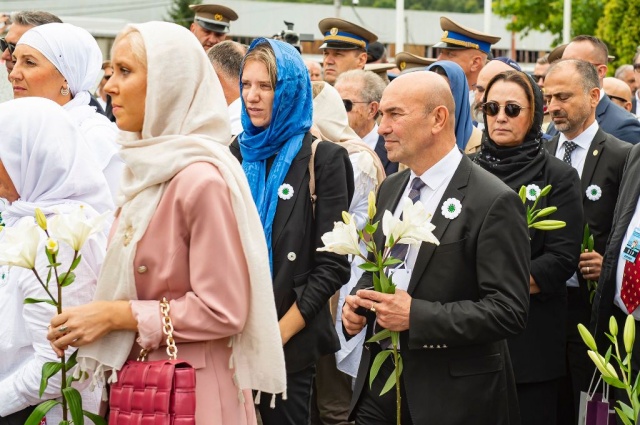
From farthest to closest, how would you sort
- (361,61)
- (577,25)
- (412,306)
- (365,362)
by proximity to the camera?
(577,25) → (361,61) → (365,362) → (412,306)

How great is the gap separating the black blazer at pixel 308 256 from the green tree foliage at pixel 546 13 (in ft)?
95.9

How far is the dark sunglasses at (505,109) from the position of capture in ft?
19.1

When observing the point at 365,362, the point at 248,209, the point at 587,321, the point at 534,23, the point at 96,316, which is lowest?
the point at 534,23

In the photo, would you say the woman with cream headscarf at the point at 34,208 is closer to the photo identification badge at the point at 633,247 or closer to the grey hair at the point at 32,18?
the photo identification badge at the point at 633,247

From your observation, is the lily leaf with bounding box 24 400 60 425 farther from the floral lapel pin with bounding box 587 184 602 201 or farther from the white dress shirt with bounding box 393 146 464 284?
the floral lapel pin with bounding box 587 184 602 201

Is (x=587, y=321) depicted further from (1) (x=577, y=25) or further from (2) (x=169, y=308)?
(1) (x=577, y=25)

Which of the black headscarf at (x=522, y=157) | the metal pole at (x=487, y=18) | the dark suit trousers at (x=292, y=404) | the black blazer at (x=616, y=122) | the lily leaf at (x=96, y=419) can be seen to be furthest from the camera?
the metal pole at (x=487, y=18)

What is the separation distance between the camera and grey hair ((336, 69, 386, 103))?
802 cm

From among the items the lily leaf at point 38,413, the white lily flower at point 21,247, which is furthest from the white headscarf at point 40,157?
the lily leaf at point 38,413

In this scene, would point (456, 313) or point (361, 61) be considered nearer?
point (456, 313)

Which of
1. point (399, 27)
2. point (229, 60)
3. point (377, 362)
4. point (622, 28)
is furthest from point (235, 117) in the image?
point (622, 28)

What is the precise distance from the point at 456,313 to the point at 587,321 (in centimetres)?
222

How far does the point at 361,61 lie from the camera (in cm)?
995

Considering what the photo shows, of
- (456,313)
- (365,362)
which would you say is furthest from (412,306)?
(365,362)
